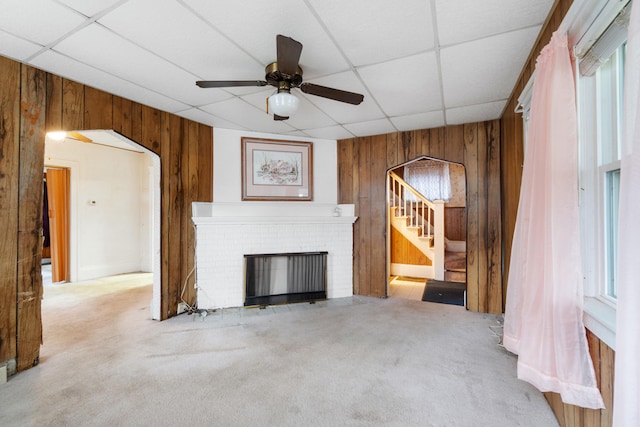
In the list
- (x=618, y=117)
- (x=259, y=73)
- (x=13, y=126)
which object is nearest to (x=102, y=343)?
(x=13, y=126)

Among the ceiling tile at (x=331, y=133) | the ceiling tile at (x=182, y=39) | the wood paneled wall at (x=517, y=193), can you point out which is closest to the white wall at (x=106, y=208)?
the ceiling tile at (x=331, y=133)

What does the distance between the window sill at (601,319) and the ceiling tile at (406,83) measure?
172 centimetres

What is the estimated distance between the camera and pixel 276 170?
12.7 ft

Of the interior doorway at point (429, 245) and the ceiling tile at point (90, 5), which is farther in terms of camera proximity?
the interior doorway at point (429, 245)

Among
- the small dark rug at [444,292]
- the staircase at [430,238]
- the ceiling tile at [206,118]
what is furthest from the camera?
the staircase at [430,238]

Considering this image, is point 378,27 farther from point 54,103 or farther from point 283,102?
point 54,103

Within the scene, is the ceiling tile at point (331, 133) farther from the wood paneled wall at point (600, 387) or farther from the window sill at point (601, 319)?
the wood paneled wall at point (600, 387)

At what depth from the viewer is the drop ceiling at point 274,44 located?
1.54m

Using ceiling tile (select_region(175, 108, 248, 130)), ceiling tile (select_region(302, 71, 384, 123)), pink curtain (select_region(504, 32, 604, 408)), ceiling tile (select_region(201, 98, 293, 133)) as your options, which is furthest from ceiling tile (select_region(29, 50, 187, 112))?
pink curtain (select_region(504, 32, 604, 408))

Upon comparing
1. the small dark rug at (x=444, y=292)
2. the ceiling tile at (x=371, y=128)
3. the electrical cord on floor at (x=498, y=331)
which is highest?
the ceiling tile at (x=371, y=128)

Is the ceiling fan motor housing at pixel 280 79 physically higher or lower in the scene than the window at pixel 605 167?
higher

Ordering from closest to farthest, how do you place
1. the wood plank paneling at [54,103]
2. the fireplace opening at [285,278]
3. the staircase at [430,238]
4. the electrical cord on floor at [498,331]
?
the wood plank paneling at [54,103] < the electrical cord on floor at [498,331] < the fireplace opening at [285,278] < the staircase at [430,238]

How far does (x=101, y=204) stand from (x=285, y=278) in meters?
3.89

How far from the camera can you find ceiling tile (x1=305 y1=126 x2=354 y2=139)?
3.64 metres
